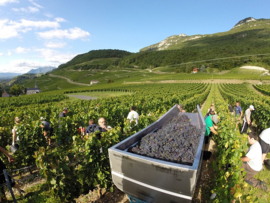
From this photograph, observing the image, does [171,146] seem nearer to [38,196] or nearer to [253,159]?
[253,159]

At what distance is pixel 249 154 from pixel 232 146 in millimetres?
367

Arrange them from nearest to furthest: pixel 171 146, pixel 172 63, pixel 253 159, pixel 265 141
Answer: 1. pixel 171 146
2. pixel 253 159
3. pixel 265 141
4. pixel 172 63

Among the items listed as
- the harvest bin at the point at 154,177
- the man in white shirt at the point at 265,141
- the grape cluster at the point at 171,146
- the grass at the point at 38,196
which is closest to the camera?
the harvest bin at the point at 154,177

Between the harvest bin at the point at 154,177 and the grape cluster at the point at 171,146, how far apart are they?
44 centimetres

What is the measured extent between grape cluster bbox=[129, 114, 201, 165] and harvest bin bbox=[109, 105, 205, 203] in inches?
17.3

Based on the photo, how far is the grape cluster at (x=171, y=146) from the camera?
8.87 ft

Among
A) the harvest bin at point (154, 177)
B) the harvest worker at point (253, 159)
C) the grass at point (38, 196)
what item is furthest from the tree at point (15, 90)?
the harvest worker at point (253, 159)

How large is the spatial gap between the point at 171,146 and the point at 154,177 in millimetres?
1043

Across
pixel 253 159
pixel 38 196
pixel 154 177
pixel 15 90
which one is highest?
pixel 154 177

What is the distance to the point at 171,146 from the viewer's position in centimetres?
304

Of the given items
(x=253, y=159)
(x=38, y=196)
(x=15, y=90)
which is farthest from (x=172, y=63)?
(x=38, y=196)

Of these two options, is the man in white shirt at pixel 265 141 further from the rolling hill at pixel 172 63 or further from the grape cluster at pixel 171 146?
the rolling hill at pixel 172 63

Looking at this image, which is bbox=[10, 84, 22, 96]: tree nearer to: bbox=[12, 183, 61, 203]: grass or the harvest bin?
bbox=[12, 183, 61, 203]: grass

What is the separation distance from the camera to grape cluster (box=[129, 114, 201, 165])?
2.71 metres
